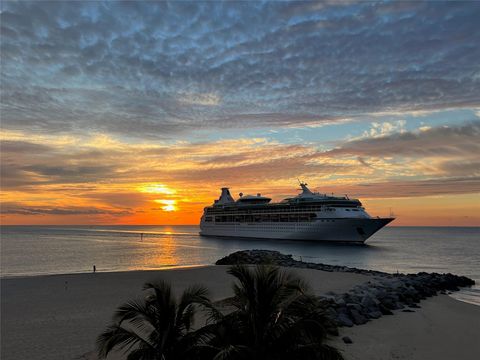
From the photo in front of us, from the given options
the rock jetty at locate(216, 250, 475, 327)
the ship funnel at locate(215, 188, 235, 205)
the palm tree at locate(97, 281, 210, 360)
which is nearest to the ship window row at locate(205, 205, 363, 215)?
the ship funnel at locate(215, 188, 235, 205)

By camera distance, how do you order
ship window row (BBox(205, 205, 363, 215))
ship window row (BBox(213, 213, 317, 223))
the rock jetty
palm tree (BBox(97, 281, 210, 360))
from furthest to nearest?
ship window row (BBox(213, 213, 317, 223))
ship window row (BBox(205, 205, 363, 215))
the rock jetty
palm tree (BBox(97, 281, 210, 360))

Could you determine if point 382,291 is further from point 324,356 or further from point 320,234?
point 320,234

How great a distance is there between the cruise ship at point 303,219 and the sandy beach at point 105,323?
51675 mm

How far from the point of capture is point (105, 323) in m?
18.1

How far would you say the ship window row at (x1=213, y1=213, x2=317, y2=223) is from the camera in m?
85.5

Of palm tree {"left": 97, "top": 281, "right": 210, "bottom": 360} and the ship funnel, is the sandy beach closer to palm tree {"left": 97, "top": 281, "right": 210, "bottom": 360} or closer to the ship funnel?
palm tree {"left": 97, "top": 281, "right": 210, "bottom": 360}

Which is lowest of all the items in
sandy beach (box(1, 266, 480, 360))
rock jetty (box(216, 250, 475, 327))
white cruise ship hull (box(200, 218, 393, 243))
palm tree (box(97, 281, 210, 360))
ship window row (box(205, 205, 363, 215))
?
sandy beach (box(1, 266, 480, 360))

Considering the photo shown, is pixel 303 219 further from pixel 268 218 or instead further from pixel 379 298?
pixel 379 298

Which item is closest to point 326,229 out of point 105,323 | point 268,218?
point 268,218

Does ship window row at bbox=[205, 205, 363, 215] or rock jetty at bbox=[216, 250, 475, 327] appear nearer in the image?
rock jetty at bbox=[216, 250, 475, 327]

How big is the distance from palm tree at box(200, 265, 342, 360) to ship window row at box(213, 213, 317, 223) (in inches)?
3011

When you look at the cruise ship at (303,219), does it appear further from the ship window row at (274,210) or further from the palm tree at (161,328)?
the palm tree at (161,328)

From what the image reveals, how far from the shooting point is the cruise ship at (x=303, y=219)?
80.0m

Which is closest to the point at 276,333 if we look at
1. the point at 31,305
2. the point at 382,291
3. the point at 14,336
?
the point at 14,336
